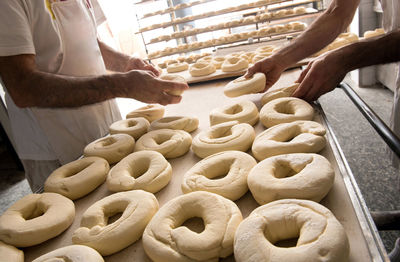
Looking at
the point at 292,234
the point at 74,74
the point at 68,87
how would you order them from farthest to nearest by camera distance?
the point at 74,74, the point at 68,87, the point at 292,234

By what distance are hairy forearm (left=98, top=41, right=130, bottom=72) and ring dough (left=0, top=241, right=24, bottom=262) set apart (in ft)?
5.94

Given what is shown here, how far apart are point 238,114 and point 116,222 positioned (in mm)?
→ 1006

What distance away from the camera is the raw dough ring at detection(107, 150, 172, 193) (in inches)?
51.6

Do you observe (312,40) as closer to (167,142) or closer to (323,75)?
(323,75)

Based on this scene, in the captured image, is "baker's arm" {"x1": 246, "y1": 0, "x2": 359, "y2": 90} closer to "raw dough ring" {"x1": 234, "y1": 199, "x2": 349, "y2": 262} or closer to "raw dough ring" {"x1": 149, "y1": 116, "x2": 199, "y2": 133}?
"raw dough ring" {"x1": 149, "y1": 116, "x2": 199, "y2": 133}

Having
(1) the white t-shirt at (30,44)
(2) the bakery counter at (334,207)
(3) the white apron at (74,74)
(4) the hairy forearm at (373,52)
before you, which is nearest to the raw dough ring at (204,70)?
(3) the white apron at (74,74)

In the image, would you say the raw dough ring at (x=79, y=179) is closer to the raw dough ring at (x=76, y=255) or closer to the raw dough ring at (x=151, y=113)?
the raw dough ring at (x=76, y=255)

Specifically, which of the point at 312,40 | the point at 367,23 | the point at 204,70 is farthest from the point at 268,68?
the point at 367,23

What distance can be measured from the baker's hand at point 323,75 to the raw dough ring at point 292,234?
1.01 metres

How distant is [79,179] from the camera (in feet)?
4.57

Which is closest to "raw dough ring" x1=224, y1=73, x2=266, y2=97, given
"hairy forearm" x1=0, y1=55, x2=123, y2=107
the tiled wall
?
"hairy forearm" x1=0, y1=55, x2=123, y2=107

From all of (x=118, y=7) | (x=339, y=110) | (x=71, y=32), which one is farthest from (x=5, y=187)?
(x=118, y=7)

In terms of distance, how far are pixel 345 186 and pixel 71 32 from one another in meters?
2.01

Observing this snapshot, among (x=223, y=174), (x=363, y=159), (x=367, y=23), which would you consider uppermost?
(x=367, y=23)
